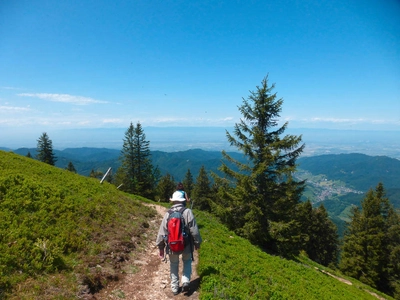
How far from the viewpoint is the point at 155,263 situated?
814 cm

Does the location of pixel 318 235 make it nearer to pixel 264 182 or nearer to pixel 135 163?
pixel 264 182

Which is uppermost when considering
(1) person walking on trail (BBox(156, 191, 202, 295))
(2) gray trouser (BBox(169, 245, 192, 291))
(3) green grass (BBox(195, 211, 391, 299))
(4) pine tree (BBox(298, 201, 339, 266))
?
(1) person walking on trail (BBox(156, 191, 202, 295))

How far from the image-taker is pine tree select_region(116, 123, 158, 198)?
109 feet

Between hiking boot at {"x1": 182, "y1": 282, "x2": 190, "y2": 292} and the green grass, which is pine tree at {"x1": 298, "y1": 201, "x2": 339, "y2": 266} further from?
hiking boot at {"x1": 182, "y1": 282, "x2": 190, "y2": 292}

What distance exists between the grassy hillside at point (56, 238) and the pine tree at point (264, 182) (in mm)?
6947

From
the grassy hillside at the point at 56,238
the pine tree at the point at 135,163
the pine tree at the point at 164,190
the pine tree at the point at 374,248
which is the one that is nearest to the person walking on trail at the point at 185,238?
the grassy hillside at the point at 56,238

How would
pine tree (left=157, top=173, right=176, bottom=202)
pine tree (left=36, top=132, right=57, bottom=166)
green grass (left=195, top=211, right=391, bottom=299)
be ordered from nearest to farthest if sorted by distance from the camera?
green grass (left=195, top=211, right=391, bottom=299) < pine tree (left=36, top=132, right=57, bottom=166) < pine tree (left=157, top=173, right=176, bottom=202)

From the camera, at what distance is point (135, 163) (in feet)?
111

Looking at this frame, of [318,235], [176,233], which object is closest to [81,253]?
[176,233]

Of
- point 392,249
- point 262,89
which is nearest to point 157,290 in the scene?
point 262,89

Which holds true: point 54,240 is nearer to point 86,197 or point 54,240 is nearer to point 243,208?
point 86,197

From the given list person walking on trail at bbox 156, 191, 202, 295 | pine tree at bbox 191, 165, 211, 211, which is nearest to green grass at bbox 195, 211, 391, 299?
person walking on trail at bbox 156, 191, 202, 295

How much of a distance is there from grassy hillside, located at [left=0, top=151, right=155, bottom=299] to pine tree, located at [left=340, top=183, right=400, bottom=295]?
91.8 feet

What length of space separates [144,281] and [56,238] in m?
3.29
